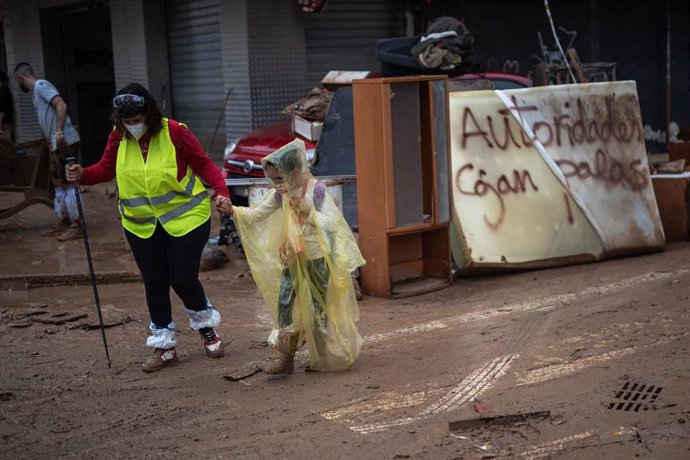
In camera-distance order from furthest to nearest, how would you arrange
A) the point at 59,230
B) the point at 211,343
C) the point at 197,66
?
the point at 197,66 < the point at 59,230 < the point at 211,343

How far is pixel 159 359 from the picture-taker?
20.2 feet

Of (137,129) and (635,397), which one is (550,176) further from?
(137,129)

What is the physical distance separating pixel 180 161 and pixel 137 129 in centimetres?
34

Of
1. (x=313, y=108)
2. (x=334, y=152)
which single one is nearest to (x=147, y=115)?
(x=334, y=152)

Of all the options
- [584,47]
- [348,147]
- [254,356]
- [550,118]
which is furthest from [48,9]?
[254,356]

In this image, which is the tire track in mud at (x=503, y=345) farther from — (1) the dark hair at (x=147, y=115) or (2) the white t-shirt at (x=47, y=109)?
(2) the white t-shirt at (x=47, y=109)

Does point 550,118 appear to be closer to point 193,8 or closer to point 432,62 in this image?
point 432,62

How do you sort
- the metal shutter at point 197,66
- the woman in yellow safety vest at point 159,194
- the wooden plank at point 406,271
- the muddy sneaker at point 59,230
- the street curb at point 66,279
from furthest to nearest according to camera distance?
the metal shutter at point 197,66
the muddy sneaker at point 59,230
the street curb at point 66,279
the wooden plank at point 406,271
the woman in yellow safety vest at point 159,194

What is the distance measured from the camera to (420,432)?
15.6ft

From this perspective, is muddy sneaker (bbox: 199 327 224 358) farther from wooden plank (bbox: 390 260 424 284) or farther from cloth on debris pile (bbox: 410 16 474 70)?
cloth on debris pile (bbox: 410 16 474 70)

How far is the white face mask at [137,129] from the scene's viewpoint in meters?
5.91

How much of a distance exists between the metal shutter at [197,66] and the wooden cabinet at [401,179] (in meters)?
7.23

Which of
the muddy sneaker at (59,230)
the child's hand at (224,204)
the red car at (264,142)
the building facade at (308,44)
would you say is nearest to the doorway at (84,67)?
the building facade at (308,44)

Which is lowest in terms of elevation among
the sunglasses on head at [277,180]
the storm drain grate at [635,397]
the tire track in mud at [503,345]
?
the tire track in mud at [503,345]
